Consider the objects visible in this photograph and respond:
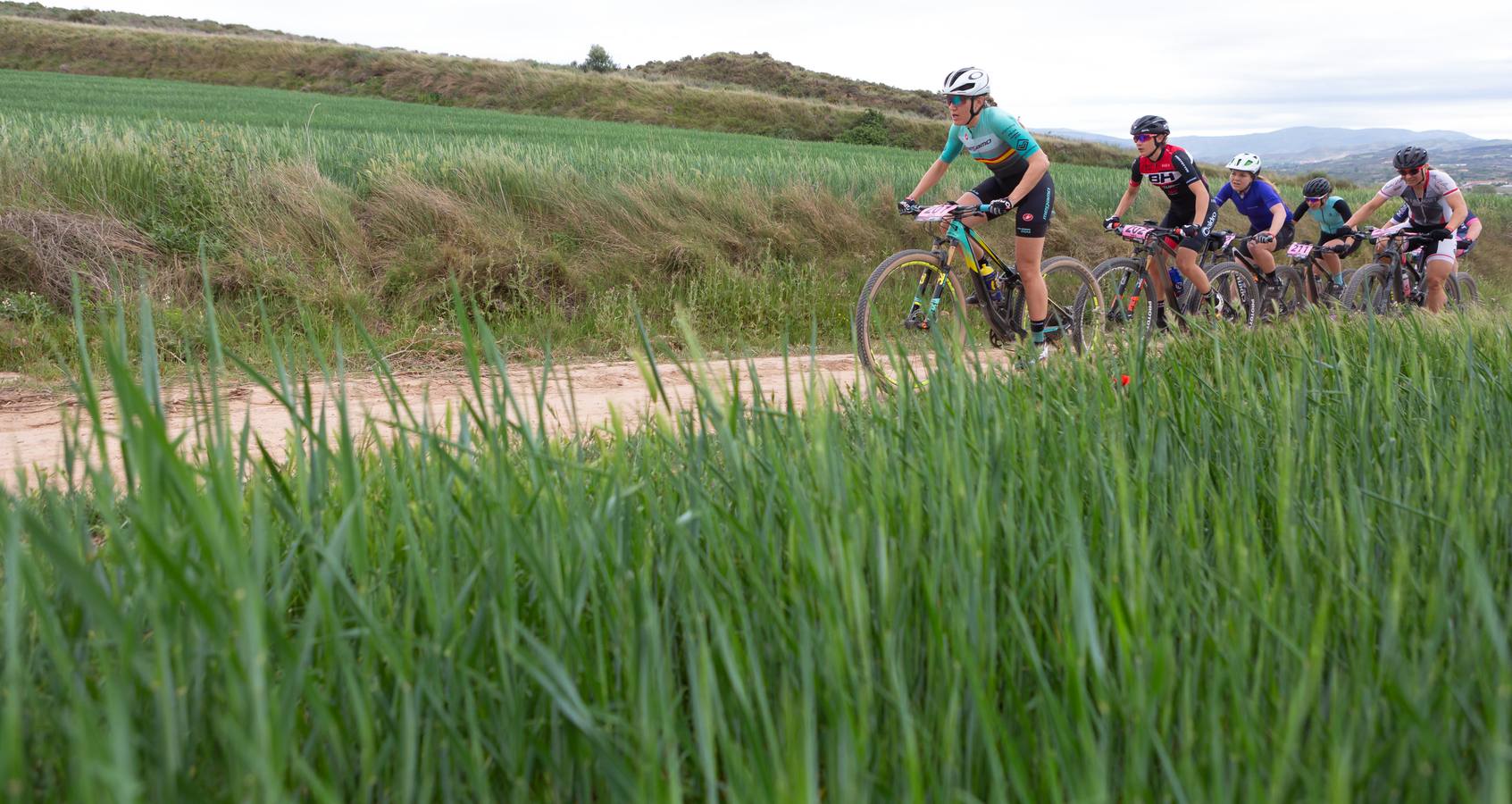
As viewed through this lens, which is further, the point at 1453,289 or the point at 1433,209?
the point at 1453,289

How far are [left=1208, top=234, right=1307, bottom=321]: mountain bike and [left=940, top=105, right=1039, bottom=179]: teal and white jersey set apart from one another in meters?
3.63

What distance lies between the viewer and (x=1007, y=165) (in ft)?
26.2

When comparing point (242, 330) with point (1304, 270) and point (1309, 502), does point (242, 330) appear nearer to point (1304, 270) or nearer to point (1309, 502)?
point (1309, 502)

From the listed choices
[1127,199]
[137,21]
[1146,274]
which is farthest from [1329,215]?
[137,21]

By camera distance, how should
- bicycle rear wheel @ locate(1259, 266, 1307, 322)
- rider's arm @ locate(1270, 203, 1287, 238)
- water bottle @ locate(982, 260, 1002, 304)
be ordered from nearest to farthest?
water bottle @ locate(982, 260, 1002, 304)
rider's arm @ locate(1270, 203, 1287, 238)
bicycle rear wheel @ locate(1259, 266, 1307, 322)

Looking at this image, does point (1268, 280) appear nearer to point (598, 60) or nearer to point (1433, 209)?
point (1433, 209)

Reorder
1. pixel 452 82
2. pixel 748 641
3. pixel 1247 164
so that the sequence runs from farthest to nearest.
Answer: pixel 452 82, pixel 1247 164, pixel 748 641

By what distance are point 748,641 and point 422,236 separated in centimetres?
954

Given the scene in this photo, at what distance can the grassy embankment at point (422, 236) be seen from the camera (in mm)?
8445

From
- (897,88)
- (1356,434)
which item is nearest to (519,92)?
(897,88)

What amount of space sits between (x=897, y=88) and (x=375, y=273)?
271ft

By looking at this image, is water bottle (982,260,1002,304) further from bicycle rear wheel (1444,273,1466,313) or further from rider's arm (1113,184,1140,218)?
bicycle rear wheel (1444,273,1466,313)

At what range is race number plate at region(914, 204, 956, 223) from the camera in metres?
7.14

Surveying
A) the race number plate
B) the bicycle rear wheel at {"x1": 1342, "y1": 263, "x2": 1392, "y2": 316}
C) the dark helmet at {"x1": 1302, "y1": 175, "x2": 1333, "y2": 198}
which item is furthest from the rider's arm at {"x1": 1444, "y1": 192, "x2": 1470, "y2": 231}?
the race number plate
